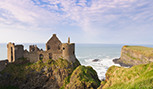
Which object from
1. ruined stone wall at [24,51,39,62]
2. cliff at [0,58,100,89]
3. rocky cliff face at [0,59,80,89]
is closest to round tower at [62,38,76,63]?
cliff at [0,58,100,89]

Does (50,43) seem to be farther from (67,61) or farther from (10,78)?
(10,78)

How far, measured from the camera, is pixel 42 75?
33.9 meters

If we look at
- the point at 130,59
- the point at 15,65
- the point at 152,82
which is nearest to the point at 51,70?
the point at 15,65

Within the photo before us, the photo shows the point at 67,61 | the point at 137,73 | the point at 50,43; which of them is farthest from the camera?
the point at 50,43

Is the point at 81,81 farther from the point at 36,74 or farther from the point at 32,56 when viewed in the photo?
the point at 32,56

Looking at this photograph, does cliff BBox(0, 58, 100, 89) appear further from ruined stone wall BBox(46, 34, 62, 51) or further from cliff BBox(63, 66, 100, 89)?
ruined stone wall BBox(46, 34, 62, 51)

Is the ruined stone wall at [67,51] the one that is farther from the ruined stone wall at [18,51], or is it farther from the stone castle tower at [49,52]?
the ruined stone wall at [18,51]

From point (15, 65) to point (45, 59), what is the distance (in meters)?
11.6

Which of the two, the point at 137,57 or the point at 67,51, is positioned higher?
the point at 67,51

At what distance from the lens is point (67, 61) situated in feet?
118

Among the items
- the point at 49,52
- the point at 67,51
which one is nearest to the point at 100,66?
the point at 67,51

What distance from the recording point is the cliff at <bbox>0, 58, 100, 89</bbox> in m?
31.6

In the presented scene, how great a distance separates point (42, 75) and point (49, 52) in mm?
9285

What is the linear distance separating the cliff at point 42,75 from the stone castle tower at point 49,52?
2.06m
